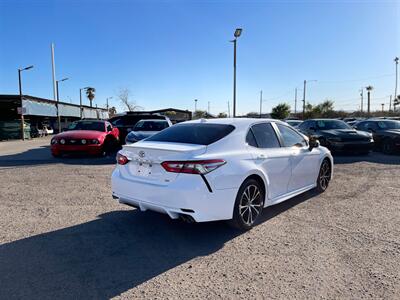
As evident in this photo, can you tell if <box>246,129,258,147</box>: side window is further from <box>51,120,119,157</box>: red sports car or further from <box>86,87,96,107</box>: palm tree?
<box>86,87,96,107</box>: palm tree

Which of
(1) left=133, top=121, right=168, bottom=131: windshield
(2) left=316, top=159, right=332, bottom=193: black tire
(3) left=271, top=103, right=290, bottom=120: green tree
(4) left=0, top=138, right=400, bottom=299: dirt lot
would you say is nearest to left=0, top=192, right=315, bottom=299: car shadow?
(4) left=0, top=138, right=400, bottom=299: dirt lot

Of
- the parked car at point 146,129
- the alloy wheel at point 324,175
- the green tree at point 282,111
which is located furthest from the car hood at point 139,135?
the green tree at point 282,111

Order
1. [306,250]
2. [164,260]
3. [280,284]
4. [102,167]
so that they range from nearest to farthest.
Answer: [280,284] → [164,260] → [306,250] → [102,167]

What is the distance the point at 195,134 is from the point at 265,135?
3.79 feet

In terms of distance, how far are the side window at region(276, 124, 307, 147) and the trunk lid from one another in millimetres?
1924

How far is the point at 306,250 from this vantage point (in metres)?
3.58

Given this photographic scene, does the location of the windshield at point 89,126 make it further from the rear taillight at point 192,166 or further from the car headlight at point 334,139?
the rear taillight at point 192,166

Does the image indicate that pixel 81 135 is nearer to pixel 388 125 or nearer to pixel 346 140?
pixel 346 140

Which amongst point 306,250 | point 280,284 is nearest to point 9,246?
point 280,284

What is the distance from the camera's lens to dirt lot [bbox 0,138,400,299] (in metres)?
2.79

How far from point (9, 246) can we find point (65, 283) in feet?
4.24

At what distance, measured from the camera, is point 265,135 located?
15.6ft

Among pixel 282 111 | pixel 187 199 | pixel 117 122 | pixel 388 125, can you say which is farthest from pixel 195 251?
pixel 282 111

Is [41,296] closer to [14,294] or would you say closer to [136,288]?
[14,294]
